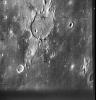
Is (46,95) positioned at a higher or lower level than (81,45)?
lower

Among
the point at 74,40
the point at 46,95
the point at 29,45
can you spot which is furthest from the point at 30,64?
the point at 74,40

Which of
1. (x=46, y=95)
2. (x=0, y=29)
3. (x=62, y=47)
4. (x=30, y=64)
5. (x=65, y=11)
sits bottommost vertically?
(x=46, y=95)

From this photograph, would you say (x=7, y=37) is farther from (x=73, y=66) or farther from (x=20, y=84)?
(x=73, y=66)

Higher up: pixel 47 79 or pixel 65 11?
→ pixel 65 11

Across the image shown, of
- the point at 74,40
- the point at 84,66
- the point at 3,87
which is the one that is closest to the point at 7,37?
the point at 3,87

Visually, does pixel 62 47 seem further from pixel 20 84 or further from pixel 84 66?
pixel 20 84

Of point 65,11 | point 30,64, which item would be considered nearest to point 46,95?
point 30,64
